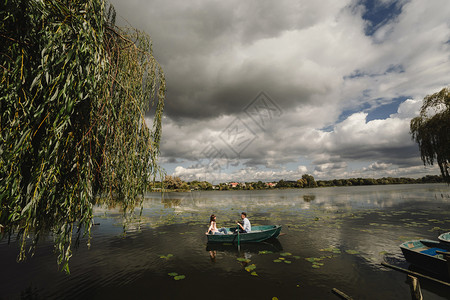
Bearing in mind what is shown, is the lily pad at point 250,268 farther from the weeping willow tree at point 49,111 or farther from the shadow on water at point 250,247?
the weeping willow tree at point 49,111

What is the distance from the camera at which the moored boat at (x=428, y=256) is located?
684 cm

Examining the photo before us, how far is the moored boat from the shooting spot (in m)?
6.84

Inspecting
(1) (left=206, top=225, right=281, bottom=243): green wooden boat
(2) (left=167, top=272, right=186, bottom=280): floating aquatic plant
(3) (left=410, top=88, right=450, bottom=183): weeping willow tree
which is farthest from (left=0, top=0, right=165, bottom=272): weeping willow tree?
(3) (left=410, top=88, right=450, bottom=183): weeping willow tree

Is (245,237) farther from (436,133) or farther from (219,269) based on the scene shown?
(436,133)

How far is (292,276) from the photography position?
760cm

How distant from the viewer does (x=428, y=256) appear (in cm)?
718

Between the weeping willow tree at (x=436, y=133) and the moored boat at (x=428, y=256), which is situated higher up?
the weeping willow tree at (x=436, y=133)

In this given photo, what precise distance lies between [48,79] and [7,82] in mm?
627

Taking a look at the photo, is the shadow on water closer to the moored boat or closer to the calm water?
A: the calm water

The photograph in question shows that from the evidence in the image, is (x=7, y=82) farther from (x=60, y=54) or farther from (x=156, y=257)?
(x=156, y=257)

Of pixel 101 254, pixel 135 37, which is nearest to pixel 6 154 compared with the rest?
pixel 135 37

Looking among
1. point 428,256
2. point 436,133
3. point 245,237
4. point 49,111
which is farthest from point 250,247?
point 436,133

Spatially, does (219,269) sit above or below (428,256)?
below

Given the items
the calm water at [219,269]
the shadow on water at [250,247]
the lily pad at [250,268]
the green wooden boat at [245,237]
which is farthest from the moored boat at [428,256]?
the lily pad at [250,268]
